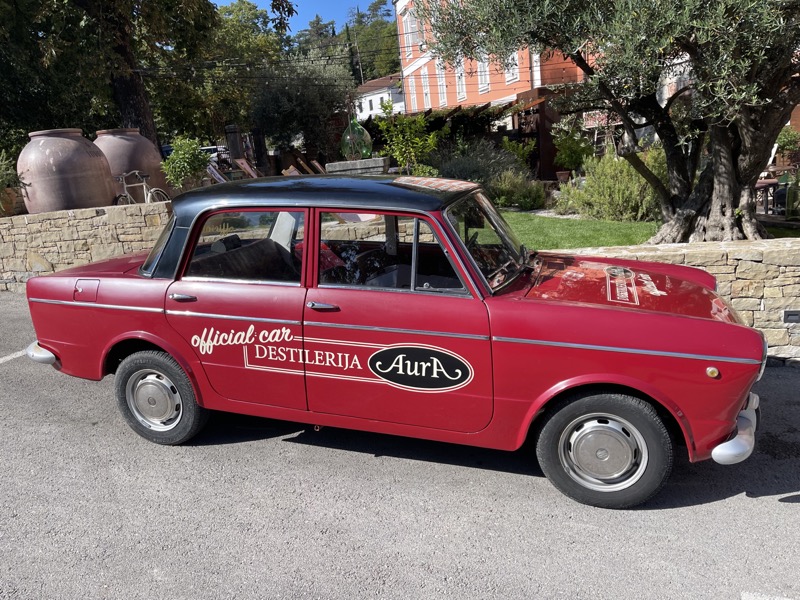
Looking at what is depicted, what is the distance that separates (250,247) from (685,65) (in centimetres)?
560

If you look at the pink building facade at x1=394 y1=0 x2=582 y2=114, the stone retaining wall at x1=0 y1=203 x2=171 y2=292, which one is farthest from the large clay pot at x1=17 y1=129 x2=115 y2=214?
the pink building facade at x1=394 y1=0 x2=582 y2=114

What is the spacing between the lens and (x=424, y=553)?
3002 mm

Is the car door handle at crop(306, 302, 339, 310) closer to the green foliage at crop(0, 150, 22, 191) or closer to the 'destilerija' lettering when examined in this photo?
the 'destilerija' lettering

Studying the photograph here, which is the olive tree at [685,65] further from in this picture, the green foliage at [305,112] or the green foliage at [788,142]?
the green foliage at [305,112]

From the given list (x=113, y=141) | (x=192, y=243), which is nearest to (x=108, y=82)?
(x=113, y=141)

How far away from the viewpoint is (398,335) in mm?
3379

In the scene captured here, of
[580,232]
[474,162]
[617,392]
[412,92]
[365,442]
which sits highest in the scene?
[412,92]

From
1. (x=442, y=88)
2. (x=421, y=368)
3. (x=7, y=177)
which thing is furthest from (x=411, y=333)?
(x=442, y=88)

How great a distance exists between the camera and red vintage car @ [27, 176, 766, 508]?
3098 mm

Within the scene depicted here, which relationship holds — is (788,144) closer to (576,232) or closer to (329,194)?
(576,232)

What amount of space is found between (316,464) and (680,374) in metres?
2.17

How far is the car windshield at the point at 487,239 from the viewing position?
3508mm

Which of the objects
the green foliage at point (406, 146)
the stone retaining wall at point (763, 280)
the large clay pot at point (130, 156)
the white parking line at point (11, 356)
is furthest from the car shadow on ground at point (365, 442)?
the green foliage at point (406, 146)

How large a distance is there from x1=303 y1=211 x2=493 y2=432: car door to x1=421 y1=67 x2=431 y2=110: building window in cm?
3623
